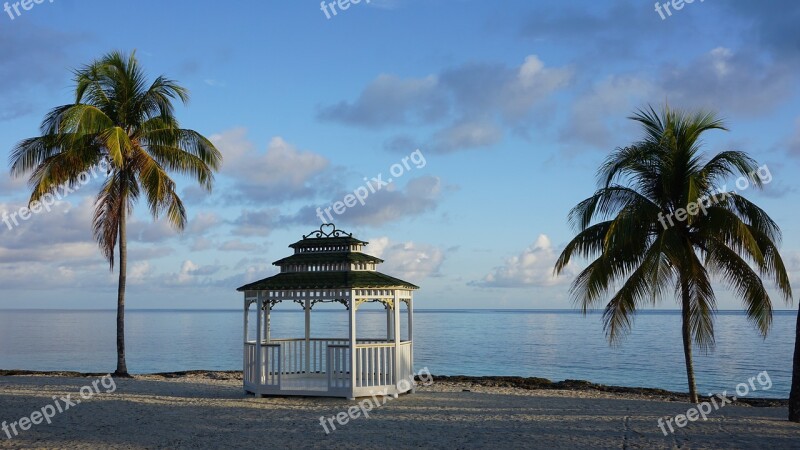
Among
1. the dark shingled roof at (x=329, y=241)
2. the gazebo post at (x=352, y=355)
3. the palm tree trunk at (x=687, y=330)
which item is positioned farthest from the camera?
the dark shingled roof at (x=329, y=241)

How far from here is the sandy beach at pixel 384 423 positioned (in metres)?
10.6

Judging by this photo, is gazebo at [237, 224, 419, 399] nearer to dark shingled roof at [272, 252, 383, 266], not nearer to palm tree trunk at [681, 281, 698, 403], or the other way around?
dark shingled roof at [272, 252, 383, 266]

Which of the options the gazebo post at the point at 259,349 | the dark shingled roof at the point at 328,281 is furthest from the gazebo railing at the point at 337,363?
the gazebo post at the point at 259,349

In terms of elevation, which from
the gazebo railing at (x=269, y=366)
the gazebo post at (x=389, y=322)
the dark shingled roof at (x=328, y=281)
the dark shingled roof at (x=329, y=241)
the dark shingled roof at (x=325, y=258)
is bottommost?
the gazebo railing at (x=269, y=366)

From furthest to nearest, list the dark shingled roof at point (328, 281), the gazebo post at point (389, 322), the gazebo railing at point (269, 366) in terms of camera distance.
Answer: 1. the gazebo post at point (389, 322)
2. the gazebo railing at point (269, 366)
3. the dark shingled roof at point (328, 281)

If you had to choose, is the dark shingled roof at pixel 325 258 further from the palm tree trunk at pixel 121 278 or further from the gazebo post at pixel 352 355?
the palm tree trunk at pixel 121 278

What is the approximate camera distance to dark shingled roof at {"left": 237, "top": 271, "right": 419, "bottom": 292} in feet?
48.5

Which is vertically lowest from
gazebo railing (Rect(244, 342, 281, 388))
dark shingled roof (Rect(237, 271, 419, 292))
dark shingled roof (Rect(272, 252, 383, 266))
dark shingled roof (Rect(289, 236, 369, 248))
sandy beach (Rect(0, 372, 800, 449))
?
sandy beach (Rect(0, 372, 800, 449))

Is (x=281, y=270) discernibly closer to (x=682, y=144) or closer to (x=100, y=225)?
(x=100, y=225)

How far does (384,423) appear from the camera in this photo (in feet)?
39.9

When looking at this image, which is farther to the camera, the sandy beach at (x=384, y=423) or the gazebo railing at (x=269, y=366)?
the gazebo railing at (x=269, y=366)

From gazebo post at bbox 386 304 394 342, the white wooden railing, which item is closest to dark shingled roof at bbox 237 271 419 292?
gazebo post at bbox 386 304 394 342

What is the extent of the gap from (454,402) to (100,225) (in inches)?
457

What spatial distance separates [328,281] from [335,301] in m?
0.54
